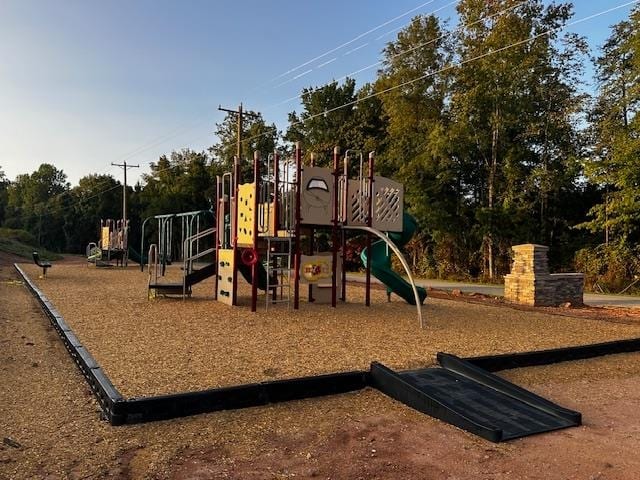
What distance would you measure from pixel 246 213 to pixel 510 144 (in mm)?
12780

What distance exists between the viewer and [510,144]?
19234mm

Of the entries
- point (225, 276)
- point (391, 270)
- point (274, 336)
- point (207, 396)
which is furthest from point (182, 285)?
point (207, 396)

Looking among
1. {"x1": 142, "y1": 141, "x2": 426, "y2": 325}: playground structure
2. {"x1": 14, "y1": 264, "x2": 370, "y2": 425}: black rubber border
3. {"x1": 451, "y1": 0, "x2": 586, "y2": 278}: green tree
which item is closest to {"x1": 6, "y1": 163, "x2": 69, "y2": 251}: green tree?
{"x1": 451, "y1": 0, "x2": 586, "y2": 278}: green tree

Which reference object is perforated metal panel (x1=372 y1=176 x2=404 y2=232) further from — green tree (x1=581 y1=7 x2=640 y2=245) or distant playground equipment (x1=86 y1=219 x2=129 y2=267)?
distant playground equipment (x1=86 y1=219 x2=129 y2=267)

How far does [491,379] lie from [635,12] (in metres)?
14.8

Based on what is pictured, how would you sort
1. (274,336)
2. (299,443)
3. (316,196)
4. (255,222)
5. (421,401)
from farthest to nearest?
(316,196) < (255,222) < (274,336) < (421,401) < (299,443)

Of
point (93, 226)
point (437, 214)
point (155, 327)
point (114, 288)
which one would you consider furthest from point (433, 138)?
point (93, 226)

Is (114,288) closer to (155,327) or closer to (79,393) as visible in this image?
(155,327)

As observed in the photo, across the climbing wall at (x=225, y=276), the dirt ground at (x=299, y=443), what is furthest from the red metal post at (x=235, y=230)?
the dirt ground at (x=299, y=443)

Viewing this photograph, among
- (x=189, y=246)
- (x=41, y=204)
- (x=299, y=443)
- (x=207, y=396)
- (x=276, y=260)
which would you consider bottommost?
(x=299, y=443)

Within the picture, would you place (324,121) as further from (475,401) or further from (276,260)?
(475,401)

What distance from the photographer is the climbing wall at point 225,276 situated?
10391mm

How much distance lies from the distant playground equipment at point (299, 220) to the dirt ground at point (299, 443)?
4.88 metres

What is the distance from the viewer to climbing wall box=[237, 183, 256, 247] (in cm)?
967
